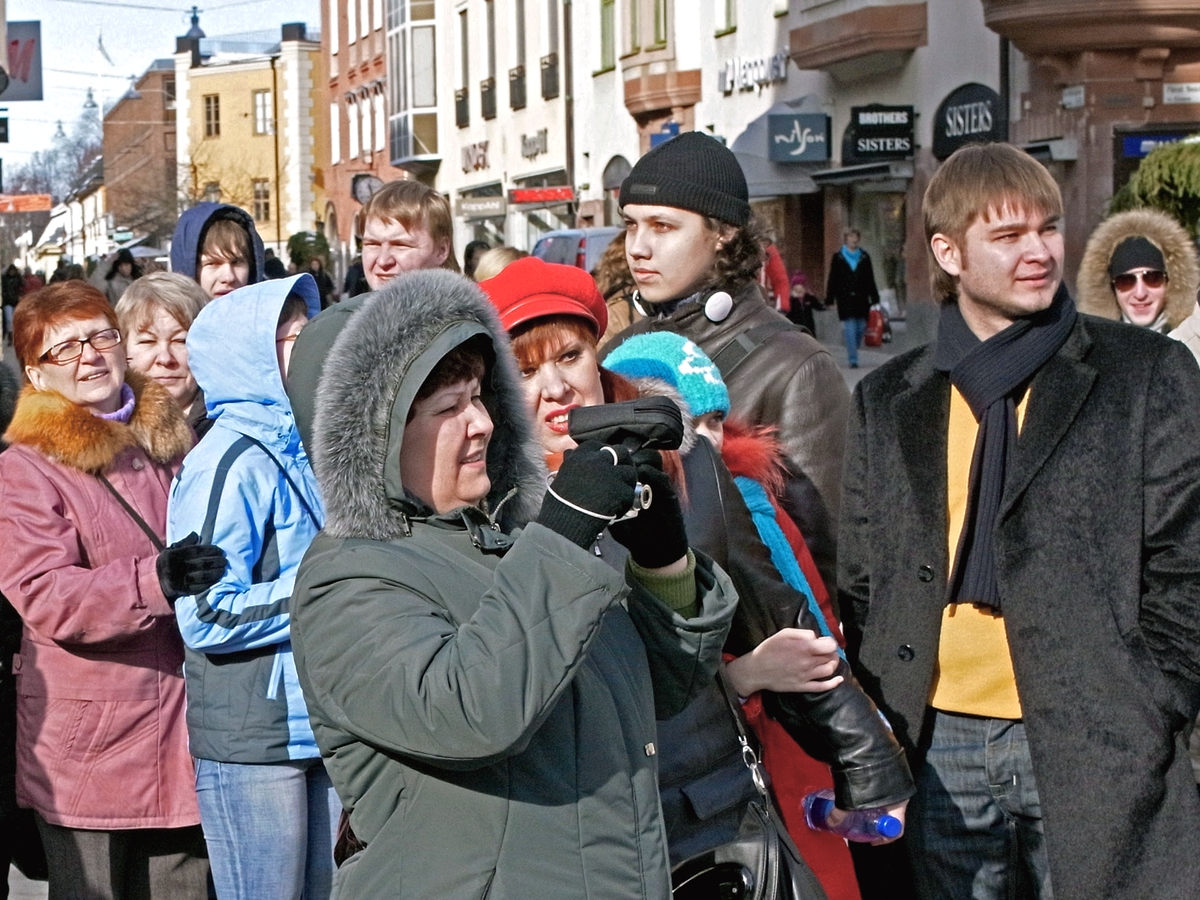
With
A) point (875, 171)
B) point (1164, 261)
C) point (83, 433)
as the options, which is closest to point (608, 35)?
point (875, 171)

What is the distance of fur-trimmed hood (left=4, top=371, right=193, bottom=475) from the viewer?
4.47 meters

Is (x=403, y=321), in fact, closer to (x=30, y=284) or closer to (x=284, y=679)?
(x=284, y=679)

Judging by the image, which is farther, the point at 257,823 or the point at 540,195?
the point at 540,195

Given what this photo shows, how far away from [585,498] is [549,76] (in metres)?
38.2

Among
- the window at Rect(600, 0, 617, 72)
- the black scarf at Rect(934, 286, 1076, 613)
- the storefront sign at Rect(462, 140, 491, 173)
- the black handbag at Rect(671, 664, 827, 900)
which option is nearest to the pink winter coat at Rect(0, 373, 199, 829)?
the black handbag at Rect(671, 664, 827, 900)

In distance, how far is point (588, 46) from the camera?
37750mm

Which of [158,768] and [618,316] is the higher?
[618,316]

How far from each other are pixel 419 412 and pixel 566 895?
2.49 feet

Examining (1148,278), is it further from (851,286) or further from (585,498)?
(851,286)

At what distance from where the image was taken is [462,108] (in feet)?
155

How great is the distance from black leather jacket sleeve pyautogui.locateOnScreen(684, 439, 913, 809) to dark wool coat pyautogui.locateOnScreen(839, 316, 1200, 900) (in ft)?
1.30

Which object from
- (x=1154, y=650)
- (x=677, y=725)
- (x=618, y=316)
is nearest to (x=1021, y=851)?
(x=1154, y=650)

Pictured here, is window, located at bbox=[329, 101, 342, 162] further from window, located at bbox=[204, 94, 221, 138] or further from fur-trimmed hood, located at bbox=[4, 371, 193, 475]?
fur-trimmed hood, located at bbox=[4, 371, 193, 475]

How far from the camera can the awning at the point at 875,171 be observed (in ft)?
82.4
